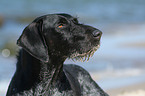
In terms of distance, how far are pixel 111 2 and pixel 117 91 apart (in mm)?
20705

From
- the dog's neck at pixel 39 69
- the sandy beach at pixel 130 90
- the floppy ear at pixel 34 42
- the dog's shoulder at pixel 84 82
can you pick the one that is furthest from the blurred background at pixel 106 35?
the floppy ear at pixel 34 42

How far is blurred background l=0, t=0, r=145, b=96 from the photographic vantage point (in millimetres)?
9891

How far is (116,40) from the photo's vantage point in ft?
50.4

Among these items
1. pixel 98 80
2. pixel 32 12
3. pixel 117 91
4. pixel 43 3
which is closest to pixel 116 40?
pixel 98 80

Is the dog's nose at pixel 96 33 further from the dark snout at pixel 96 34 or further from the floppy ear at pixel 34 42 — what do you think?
the floppy ear at pixel 34 42

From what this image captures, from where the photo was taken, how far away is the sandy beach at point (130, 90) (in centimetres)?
848

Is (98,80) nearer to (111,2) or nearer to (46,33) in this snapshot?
(46,33)

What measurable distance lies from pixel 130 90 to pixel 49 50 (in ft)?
12.4

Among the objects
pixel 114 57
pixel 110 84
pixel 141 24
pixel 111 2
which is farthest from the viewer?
pixel 111 2

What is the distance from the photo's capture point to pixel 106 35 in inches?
653

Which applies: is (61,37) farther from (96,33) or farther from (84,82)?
(84,82)

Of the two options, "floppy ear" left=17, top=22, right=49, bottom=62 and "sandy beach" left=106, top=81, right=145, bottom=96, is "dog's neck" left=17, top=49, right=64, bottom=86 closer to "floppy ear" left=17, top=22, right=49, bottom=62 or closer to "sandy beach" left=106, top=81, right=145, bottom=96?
"floppy ear" left=17, top=22, right=49, bottom=62

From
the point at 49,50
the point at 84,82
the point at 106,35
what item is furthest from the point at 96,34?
the point at 106,35

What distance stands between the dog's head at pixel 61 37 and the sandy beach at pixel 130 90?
10.4 feet
